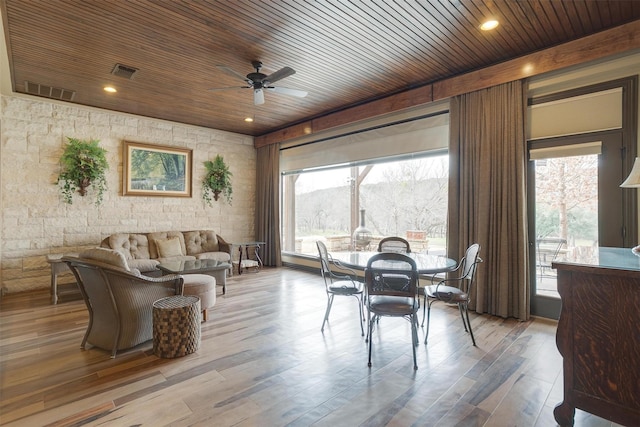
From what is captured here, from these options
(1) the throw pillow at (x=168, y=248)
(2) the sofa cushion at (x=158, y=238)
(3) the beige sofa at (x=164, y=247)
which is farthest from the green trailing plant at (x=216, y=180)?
(1) the throw pillow at (x=168, y=248)

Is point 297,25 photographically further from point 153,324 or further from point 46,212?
point 46,212

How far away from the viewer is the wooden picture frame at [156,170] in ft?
18.6

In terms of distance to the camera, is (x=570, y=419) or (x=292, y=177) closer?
(x=570, y=419)

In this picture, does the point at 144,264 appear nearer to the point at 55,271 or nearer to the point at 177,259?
the point at 177,259

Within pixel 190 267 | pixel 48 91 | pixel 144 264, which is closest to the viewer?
pixel 190 267

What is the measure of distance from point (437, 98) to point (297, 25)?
2.19 metres

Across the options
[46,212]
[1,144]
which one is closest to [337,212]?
[46,212]

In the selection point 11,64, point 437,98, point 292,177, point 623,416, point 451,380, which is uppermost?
point 11,64

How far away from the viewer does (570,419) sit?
1781mm

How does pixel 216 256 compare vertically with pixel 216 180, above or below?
below

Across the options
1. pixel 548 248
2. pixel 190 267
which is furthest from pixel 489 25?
pixel 190 267

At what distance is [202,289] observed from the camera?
345cm

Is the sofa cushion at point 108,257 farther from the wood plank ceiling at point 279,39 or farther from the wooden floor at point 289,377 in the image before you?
the wood plank ceiling at point 279,39

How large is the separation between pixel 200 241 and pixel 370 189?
3547 millimetres
